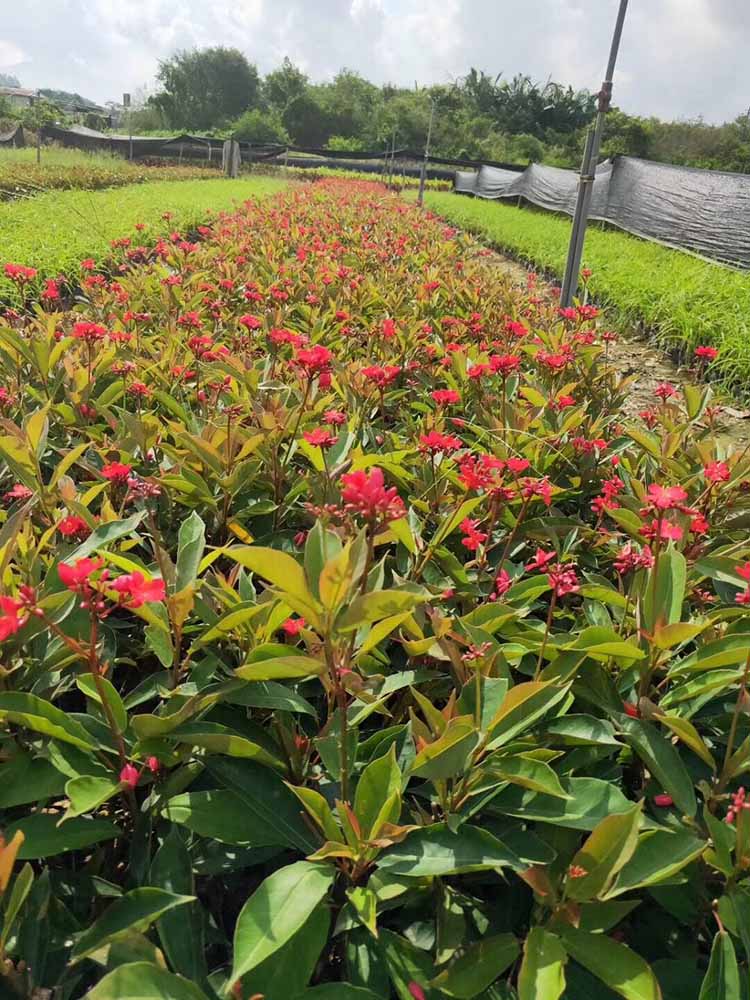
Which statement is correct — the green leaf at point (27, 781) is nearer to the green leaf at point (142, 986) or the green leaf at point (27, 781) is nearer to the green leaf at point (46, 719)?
the green leaf at point (46, 719)

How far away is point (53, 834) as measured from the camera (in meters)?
0.80

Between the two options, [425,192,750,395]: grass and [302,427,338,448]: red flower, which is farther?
[425,192,750,395]: grass

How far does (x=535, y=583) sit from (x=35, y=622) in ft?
2.56

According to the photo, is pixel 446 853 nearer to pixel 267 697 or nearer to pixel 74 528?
pixel 267 697

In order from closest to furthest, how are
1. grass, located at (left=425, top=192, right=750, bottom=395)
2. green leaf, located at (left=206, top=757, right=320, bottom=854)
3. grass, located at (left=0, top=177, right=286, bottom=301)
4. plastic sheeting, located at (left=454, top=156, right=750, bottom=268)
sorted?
green leaf, located at (left=206, top=757, right=320, bottom=854)
grass, located at (left=425, top=192, right=750, bottom=395)
grass, located at (left=0, top=177, right=286, bottom=301)
plastic sheeting, located at (left=454, top=156, right=750, bottom=268)

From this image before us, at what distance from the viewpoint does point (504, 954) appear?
0.72 meters

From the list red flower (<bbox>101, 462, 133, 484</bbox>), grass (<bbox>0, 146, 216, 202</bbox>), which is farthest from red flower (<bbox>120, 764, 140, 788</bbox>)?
grass (<bbox>0, 146, 216, 202</bbox>)

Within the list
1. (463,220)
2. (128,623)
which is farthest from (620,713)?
(463,220)

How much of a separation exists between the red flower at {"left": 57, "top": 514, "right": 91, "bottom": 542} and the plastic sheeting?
831 cm

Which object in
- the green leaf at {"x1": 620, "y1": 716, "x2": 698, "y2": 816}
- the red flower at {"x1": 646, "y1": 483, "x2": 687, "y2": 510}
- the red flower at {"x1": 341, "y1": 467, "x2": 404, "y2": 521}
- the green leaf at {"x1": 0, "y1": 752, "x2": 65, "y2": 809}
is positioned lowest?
the green leaf at {"x1": 0, "y1": 752, "x2": 65, "y2": 809}

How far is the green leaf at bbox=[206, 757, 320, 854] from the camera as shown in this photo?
814 millimetres

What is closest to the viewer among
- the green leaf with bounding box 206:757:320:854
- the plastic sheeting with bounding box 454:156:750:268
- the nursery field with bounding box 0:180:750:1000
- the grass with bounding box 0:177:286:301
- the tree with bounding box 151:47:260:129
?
the nursery field with bounding box 0:180:750:1000

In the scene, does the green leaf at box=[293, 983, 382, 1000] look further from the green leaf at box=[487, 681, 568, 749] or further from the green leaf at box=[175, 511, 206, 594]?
the green leaf at box=[175, 511, 206, 594]

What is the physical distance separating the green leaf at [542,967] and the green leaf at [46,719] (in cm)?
56
